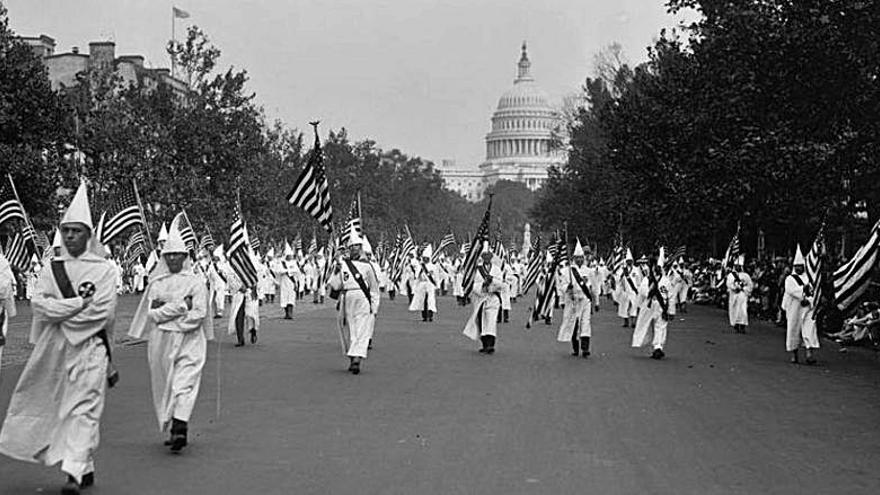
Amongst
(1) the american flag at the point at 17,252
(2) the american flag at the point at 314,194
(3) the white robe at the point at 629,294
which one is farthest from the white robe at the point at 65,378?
(1) the american flag at the point at 17,252

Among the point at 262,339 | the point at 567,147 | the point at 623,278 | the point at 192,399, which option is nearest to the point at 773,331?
the point at 623,278

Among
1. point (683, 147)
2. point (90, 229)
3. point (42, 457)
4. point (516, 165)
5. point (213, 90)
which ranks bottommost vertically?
point (42, 457)

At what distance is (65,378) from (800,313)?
14.5 meters

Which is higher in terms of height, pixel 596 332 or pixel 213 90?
pixel 213 90

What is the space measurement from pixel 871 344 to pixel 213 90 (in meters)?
27.6

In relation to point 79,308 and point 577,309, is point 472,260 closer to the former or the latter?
point 577,309

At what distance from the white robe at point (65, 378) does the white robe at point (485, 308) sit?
12329mm

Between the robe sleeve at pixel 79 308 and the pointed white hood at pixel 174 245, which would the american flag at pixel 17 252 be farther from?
the robe sleeve at pixel 79 308

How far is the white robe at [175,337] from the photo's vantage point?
10.3 m

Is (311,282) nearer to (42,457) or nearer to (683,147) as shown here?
(683,147)

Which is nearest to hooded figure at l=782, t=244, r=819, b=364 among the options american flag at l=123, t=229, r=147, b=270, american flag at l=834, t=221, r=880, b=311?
american flag at l=834, t=221, r=880, b=311

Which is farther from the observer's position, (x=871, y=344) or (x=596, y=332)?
(x=596, y=332)

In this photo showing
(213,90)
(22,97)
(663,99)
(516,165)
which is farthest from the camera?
(516,165)

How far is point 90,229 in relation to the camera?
898 cm
